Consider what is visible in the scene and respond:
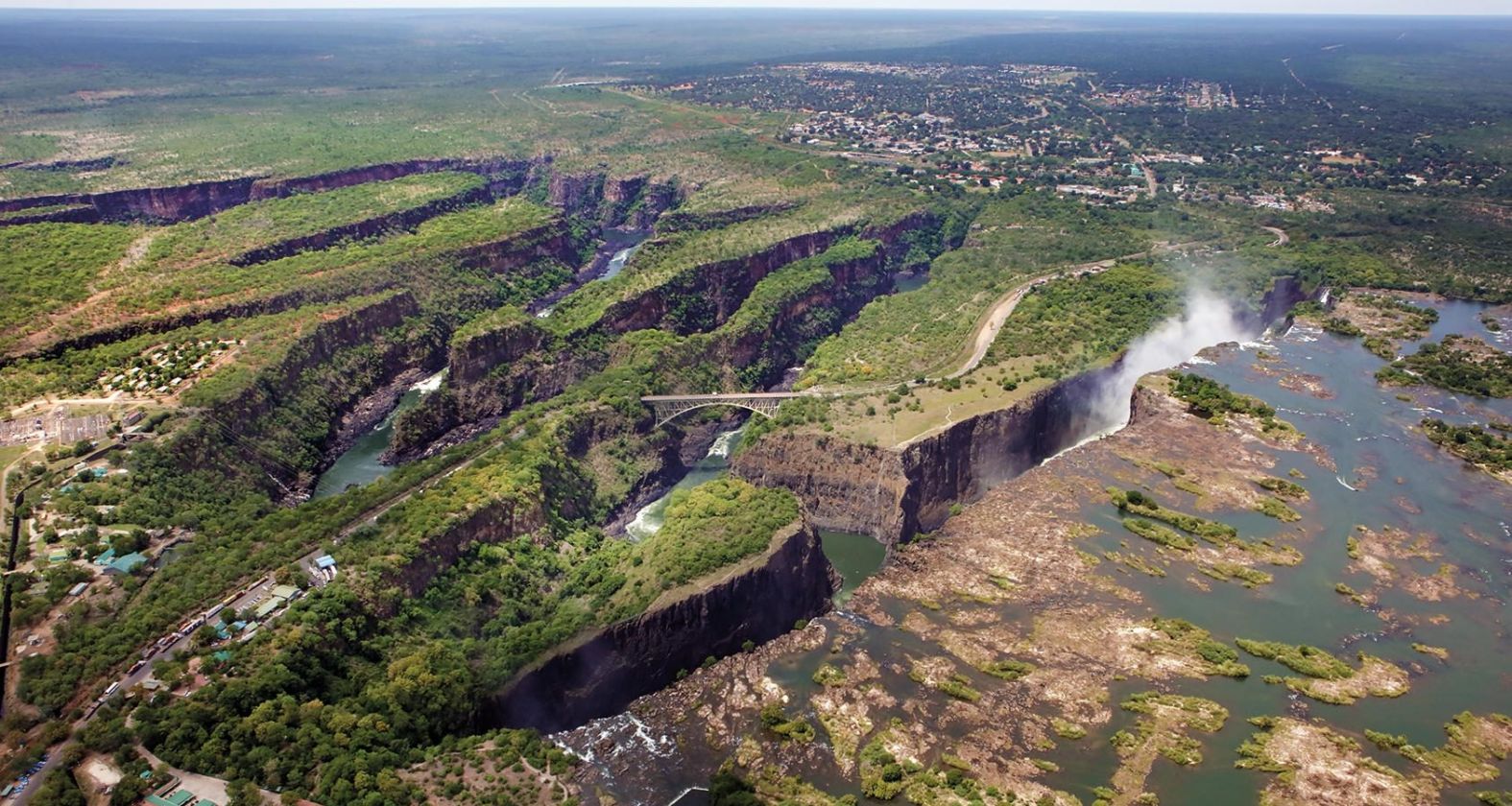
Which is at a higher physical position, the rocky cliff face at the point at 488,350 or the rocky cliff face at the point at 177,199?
the rocky cliff face at the point at 177,199

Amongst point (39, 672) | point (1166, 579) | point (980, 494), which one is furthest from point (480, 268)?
point (1166, 579)

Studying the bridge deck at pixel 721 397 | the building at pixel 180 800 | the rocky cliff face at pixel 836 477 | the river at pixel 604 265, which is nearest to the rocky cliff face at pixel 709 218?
the river at pixel 604 265

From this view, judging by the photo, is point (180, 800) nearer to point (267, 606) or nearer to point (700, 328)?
point (267, 606)

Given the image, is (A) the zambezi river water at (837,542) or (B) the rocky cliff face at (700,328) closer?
(A) the zambezi river water at (837,542)

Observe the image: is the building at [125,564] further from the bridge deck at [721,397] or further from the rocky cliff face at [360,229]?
the rocky cliff face at [360,229]

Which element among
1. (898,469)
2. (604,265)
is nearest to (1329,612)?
(898,469)

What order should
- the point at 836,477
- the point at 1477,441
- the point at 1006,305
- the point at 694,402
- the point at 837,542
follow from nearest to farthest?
the point at 837,542
the point at 836,477
the point at 1477,441
the point at 694,402
the point at 1006,305

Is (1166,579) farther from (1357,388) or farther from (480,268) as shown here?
(480,268)
